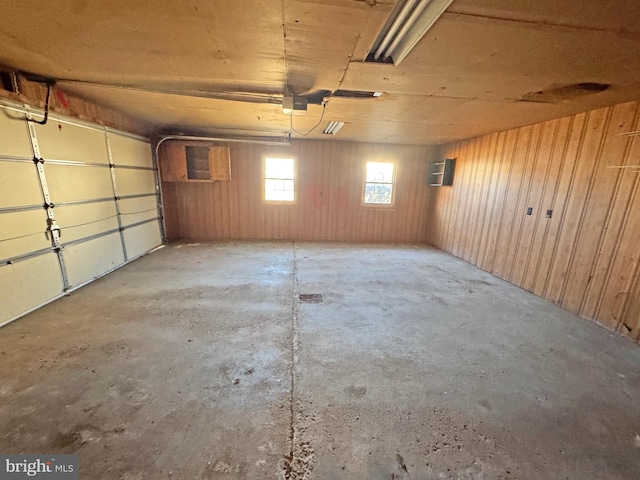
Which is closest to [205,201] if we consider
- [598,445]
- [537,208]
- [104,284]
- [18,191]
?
[104,284]

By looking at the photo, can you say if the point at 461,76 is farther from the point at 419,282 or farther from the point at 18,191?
the point at 18,191

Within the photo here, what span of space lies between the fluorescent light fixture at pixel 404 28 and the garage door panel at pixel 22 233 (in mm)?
3596

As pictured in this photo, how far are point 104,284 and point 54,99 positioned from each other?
2235mm

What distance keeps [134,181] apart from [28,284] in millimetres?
2453

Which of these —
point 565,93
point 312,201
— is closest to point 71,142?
point 312,201

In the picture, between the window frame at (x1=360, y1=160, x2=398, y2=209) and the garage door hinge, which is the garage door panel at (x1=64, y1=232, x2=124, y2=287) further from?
the window frame at (x1=360, y1=160, x2=398, y2=209)

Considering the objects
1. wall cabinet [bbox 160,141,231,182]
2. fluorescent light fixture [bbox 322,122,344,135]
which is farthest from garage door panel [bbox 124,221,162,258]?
fluorescent light fixture [bbox 322,122,344,135]

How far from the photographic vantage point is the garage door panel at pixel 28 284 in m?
2.48

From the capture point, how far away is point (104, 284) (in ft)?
11.4

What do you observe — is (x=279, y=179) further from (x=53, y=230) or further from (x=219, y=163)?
(x=53, y=230)

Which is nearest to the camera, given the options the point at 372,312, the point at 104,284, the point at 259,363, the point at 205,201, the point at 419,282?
the point at 259,363

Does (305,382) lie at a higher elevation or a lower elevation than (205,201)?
lower

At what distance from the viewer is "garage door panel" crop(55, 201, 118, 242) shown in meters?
3.13

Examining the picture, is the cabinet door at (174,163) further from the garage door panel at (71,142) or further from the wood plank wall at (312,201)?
the garage door panel at (71,142)
